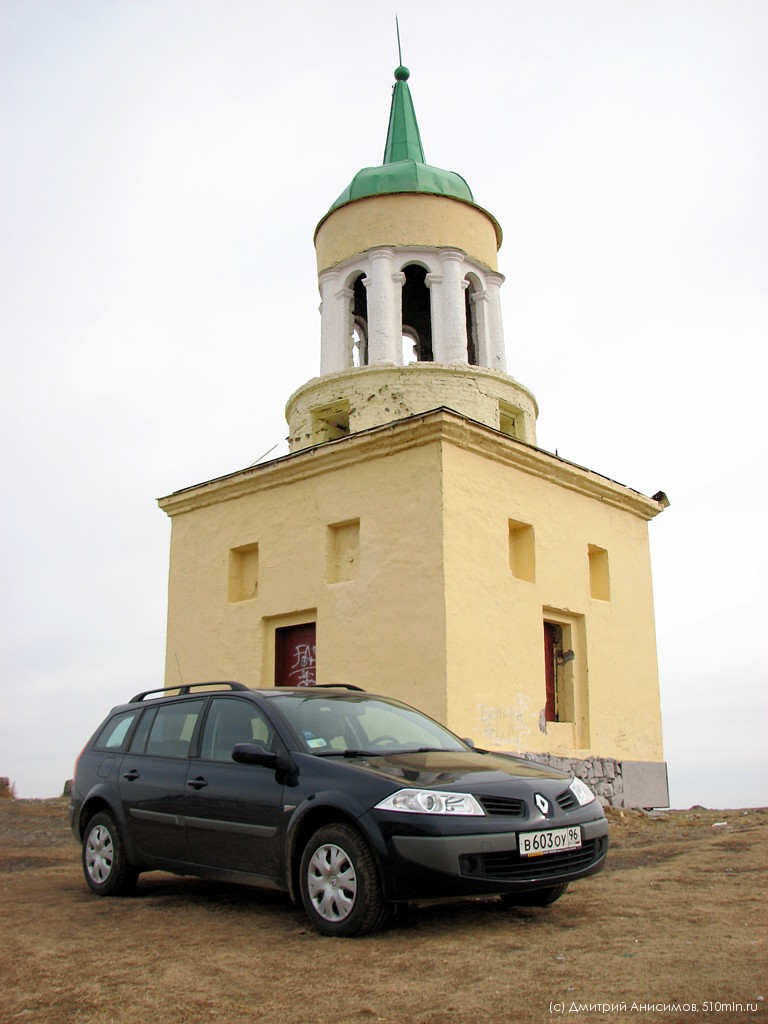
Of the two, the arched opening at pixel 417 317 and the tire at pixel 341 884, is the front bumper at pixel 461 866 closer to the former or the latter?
the tire at pixel 341 884

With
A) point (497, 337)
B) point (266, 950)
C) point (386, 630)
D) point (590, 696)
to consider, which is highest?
point (497, 337)

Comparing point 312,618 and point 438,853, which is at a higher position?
point 312,618

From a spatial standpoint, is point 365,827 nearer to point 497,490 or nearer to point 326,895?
point 326,895

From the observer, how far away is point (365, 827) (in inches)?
204

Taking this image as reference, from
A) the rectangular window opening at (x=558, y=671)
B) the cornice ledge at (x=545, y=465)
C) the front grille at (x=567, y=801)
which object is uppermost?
the cornice ledge at (x=545, y=465)

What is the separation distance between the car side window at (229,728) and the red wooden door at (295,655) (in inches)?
267

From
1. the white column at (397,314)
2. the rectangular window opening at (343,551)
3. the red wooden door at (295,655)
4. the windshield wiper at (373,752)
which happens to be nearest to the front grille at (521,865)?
the windshield wiper at (373,752)

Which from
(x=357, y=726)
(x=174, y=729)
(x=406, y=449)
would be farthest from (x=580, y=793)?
(x=406, y=449)

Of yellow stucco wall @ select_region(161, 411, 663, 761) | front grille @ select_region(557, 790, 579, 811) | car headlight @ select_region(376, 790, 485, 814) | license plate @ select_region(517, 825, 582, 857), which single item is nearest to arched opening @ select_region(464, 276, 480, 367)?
yellow stucco wall @ select_region(161, 411, 663, 761)

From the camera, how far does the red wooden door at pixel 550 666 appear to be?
13.4 metres

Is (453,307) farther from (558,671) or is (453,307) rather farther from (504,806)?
(504,806)

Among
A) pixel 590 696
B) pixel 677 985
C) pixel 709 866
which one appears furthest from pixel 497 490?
pixel 677 985

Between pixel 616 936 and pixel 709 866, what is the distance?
118 inches

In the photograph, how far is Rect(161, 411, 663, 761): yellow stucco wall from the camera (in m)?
11.9
